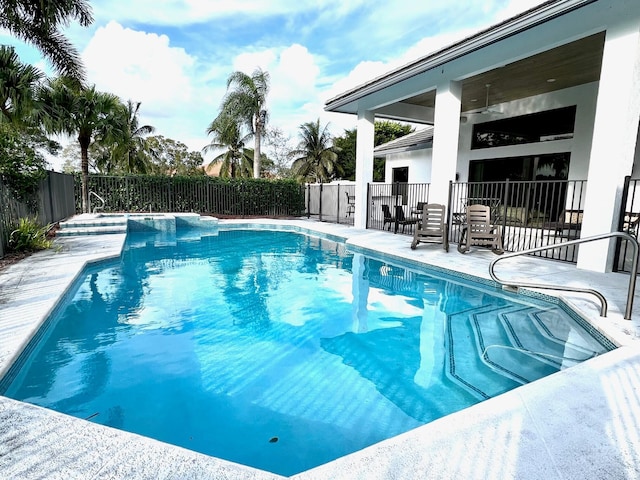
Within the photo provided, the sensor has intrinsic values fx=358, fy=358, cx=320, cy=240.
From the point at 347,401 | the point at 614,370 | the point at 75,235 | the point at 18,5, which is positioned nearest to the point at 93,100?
the point at 18,5

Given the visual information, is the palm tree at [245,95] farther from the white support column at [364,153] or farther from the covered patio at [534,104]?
the white support column at [364,153]

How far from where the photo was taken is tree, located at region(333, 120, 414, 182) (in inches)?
1236

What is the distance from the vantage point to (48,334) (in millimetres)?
4082

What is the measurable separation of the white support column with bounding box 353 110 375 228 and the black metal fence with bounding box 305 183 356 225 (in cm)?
331

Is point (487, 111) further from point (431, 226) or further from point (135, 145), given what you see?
point (135, 145)

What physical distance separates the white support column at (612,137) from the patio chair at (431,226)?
288 cm

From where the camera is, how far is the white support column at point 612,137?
5727mm

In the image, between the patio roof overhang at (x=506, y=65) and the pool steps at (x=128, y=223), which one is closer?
the patio roof overhang at (x=506, y=65)

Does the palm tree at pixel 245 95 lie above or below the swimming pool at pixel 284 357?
above

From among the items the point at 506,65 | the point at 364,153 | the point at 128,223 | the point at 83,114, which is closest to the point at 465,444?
the point at 506,65

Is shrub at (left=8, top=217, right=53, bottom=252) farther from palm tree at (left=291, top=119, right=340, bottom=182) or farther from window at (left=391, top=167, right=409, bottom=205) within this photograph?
palm tree at (left=291, top=119, right=340, bottom=182)

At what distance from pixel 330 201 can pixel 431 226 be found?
10379mm

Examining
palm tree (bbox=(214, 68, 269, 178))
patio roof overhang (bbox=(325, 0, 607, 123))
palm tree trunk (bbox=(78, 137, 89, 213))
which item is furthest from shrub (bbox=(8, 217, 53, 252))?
palm tree (bbox=(214, 68, 269, 178))

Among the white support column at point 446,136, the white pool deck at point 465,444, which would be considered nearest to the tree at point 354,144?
the white support column at point 446,136
